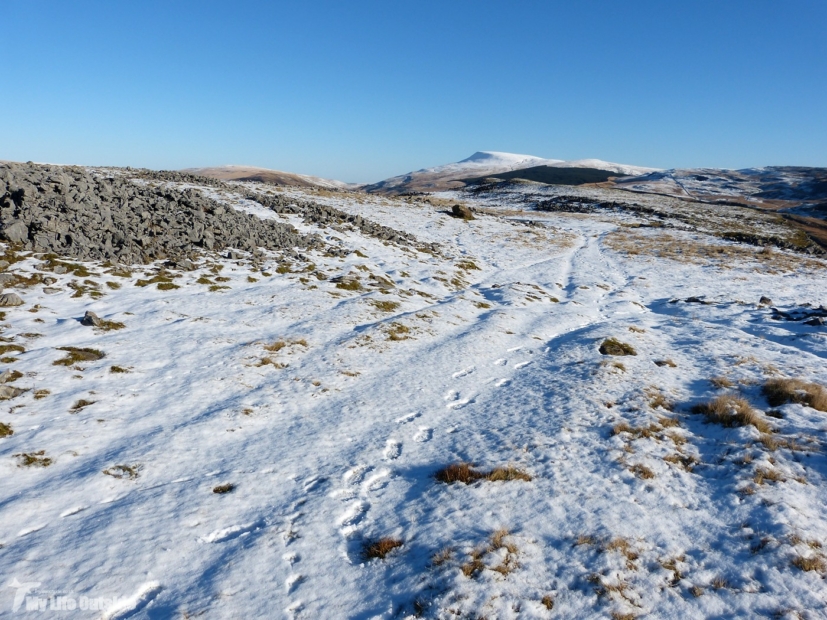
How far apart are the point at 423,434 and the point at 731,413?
8909mm

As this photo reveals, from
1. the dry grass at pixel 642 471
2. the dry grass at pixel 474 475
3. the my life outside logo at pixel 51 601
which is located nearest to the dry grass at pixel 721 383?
the dry grass at pixel 642 471

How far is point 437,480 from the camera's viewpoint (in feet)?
34.1

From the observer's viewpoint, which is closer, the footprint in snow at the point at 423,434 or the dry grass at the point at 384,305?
the footprint in snow at the point at 423,434

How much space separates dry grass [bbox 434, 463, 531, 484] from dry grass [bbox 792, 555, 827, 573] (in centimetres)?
474

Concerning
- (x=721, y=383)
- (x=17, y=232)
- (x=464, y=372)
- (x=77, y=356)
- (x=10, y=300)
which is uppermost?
(x=17, y=232)

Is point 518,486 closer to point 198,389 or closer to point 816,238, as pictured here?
point 198,389

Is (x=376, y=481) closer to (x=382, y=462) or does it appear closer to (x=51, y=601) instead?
(x=382, y=462)

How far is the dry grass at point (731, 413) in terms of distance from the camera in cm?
1226

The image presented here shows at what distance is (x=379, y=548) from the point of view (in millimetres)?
8180

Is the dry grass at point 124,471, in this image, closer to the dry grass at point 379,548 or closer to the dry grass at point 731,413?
the dry grass at point 379,548

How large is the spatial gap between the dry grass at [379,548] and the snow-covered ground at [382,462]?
0.13 m

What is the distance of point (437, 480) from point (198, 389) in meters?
8.47

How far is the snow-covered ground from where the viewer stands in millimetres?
7320

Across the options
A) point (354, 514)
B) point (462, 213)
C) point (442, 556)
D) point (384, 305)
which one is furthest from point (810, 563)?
point (462, 213)
